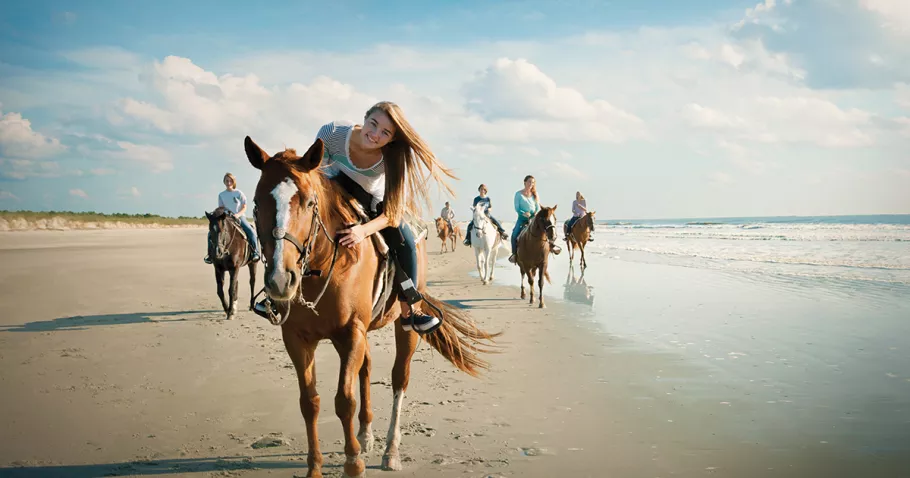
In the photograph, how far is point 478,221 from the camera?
1505 centimetres

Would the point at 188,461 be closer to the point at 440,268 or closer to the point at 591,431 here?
the point at 591,431

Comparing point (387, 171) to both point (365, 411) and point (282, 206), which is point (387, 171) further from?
point (365, 411)

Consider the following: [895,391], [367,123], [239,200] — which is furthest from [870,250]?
[367,123]

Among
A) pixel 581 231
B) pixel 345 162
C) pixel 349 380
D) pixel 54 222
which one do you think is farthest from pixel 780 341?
pixel 54 222

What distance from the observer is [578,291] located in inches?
502

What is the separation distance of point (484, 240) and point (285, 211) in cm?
1212

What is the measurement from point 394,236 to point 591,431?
6.93ft

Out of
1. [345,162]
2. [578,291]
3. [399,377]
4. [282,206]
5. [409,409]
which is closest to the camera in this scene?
[282,206]

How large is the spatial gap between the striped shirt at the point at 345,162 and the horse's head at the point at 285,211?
1.76 ft

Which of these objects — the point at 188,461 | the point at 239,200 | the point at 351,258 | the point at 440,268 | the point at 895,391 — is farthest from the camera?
the point at 440,268

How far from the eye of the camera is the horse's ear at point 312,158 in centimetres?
289

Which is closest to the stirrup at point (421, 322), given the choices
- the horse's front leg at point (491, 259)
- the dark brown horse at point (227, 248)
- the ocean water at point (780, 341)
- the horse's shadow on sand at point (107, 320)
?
the ocean water at point (780, 341)

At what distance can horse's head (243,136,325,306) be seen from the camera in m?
2.61

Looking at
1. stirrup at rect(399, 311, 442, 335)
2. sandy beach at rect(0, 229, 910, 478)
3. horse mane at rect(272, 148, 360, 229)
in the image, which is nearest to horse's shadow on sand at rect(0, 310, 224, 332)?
sandy beach at rect(0, 229, 910, 478)
